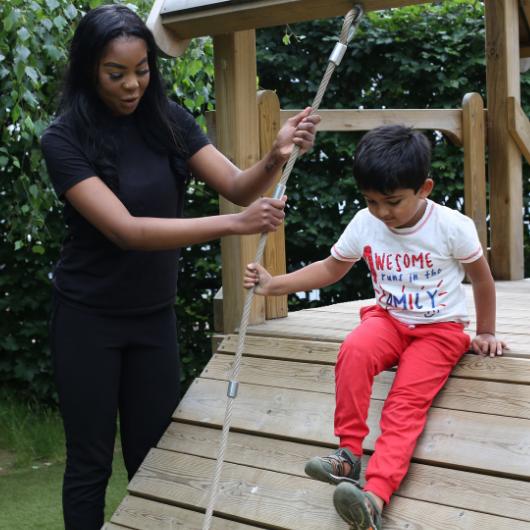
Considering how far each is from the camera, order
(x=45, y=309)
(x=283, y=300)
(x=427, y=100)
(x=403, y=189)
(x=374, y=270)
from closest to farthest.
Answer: (x=403, y=189) → (x=374, y=270) → (x=283, y=300) → (x=45, y=309) → (x=427, y=100)

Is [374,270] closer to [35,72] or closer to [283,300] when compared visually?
[283,300]

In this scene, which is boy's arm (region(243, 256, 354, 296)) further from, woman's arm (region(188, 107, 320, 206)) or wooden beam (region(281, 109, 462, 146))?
wooden beam (region(281, 109, 462, 146))

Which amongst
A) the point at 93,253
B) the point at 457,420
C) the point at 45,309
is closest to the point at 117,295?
the point at 93,253

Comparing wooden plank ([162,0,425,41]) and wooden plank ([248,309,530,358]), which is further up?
wooden plank ([162,0,425,41])

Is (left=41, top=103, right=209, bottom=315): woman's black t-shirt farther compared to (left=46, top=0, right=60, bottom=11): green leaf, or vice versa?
(left=46, top=0, right=60, bottom=11): green leaf

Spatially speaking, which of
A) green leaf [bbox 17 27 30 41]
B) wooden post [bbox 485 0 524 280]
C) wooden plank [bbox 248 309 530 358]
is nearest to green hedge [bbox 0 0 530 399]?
wooden post [bbox 485 0 524 280]

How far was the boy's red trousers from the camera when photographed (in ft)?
7.79

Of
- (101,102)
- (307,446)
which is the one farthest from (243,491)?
(101,102)

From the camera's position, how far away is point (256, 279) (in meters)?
2.50

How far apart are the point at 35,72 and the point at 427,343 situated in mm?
1946

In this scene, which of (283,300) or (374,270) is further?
(283,300)

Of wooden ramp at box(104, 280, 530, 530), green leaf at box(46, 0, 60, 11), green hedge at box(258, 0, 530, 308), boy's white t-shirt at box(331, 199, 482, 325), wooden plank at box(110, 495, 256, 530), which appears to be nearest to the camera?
wooden ramp at box(104, 280, 530, 530)

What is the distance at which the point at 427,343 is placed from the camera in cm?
256

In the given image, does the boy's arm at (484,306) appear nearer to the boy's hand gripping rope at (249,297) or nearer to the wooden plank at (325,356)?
the wooden plank at (325,356)
